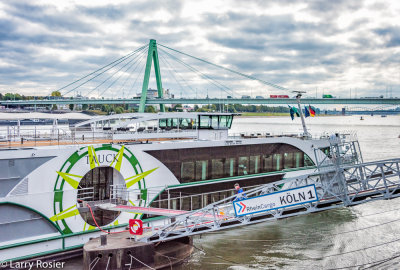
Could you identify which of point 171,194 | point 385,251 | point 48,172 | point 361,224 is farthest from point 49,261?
point 361,224

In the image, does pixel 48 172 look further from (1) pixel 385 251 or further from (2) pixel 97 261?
(1) pixel 385 251

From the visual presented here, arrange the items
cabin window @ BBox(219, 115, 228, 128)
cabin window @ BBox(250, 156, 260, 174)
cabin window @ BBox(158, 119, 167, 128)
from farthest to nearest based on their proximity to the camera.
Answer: cabin window @ BBox(158, 119, 167, 128), cabin window @ BBox(219, 115, 228, 128), cabin window @ BBox(250, 156, 260, 174)

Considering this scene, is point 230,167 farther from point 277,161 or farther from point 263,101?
point 263,101

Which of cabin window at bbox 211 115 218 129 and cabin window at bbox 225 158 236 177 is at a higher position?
cabin window at bbox 211 115 218 129

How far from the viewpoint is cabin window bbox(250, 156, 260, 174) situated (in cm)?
1691

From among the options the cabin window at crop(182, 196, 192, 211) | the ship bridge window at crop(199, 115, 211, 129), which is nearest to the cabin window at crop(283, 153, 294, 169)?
the ship bridge window at crop(199, 115, 211, 129)

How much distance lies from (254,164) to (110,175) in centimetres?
665

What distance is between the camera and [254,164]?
17.0 meters

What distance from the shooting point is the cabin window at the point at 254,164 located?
16911mm

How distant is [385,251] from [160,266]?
880 centimetres

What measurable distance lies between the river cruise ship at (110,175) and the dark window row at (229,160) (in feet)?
0.13

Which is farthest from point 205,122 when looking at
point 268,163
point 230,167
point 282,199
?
point 282,199

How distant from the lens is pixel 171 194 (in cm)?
1408

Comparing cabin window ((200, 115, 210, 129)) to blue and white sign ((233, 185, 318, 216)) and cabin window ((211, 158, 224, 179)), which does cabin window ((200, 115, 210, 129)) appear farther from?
blue and white sign ((233, 185, 318, 216))
